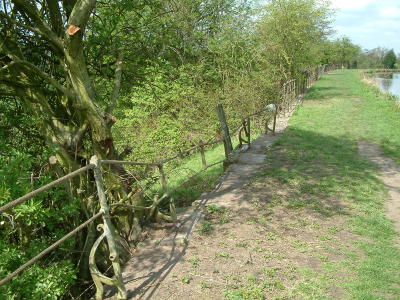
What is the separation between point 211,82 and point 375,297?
15.0 m

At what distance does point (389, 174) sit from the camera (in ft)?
26.9

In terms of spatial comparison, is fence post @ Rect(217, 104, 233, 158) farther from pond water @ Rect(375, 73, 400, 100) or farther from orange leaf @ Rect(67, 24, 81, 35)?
pond water @ Rect(375, 73, 400, 100)

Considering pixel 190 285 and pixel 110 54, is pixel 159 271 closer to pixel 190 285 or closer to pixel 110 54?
pixel 190 285

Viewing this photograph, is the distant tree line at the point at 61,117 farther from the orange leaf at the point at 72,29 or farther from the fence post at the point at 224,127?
the fence post at the point at 224,127

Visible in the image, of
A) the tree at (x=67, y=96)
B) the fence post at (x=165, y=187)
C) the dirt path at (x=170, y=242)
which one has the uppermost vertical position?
the tree at (x=67, y=96)

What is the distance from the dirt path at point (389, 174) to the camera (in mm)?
6109

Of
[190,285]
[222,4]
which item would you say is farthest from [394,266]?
[222,4]

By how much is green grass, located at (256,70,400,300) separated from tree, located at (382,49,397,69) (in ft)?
300

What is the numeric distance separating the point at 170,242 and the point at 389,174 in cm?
590

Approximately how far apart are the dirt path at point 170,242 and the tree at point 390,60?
10242 centimetres

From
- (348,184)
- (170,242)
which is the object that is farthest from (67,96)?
(348,184)

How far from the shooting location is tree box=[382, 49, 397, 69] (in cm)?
9475

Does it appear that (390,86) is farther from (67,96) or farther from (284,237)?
(67,96)

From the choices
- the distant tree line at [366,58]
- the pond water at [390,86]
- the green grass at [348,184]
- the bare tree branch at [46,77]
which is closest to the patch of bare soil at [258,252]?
the green grass at [348,184]
